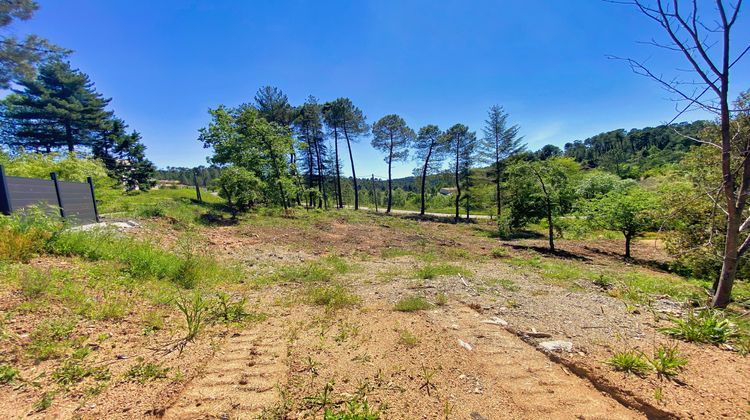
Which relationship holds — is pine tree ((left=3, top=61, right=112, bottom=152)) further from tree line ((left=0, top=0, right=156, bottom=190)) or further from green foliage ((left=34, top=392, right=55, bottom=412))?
green foliage ((left=34, top=392, right=55, bottom=412))

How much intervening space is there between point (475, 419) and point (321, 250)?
897cm

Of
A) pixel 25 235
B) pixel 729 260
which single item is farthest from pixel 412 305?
pixel 25 235

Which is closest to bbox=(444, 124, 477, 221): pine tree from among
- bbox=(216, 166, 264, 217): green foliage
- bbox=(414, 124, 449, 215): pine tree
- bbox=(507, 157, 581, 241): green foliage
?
bbox=(414, 124, 449, 215): pine tree

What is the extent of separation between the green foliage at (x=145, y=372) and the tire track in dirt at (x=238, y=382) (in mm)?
372

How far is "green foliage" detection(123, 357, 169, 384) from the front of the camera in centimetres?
258

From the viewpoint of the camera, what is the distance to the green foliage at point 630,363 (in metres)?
2.67

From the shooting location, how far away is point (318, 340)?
350 centimetres

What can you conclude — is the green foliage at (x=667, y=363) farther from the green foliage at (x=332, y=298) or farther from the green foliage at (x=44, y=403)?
the green foliage at (x=44, y=403)

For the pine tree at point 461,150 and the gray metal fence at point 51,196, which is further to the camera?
the pine tree at point 461,150

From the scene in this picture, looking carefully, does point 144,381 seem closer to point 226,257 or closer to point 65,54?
point 226,257

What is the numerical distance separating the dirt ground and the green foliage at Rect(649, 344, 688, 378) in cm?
7

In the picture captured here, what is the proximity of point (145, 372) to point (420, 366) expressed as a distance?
8.84 ft

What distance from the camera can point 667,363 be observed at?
104 inches

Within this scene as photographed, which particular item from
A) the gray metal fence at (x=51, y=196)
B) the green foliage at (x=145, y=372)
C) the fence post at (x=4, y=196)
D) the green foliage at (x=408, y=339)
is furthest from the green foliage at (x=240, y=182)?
the green foliage at (x=408, y=339)
